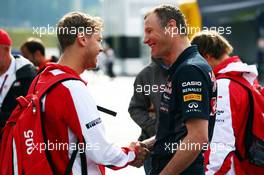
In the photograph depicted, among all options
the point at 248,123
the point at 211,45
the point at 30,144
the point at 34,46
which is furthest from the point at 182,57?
the point at 34,46

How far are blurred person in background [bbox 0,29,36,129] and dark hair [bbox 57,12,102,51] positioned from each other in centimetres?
237

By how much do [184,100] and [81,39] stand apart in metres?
0.73

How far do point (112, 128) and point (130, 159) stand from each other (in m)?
10.1

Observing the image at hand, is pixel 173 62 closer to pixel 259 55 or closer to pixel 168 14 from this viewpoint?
pixel 168 14

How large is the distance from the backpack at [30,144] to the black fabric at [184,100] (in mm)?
488

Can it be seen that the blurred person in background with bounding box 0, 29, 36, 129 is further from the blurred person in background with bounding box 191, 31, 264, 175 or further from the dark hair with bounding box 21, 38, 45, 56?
the blurred person in background with bounding box 191, 31, 264, 175

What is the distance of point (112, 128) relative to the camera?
14.0 meters

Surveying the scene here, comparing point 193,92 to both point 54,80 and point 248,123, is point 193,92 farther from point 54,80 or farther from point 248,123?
point 248,123

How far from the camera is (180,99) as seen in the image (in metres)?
3.62

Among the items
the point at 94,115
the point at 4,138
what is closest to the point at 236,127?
the point at 94,115

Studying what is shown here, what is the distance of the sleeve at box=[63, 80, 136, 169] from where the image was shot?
3.66m

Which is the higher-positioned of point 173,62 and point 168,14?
point 168,14

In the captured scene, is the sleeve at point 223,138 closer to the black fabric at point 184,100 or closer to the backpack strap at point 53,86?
the black fabric at point 184,100

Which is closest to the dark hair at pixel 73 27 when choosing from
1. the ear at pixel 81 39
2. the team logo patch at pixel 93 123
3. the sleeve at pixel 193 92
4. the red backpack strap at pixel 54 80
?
the ear at pixel 81 39
